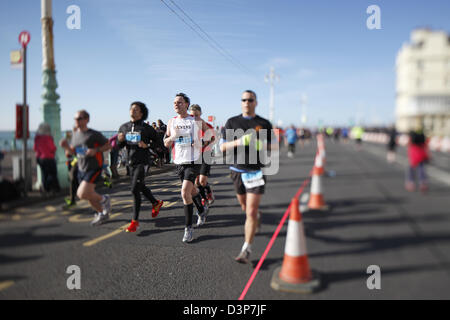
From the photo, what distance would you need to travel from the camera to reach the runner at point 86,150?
34.8 inches

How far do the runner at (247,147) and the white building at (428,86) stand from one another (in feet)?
1.88

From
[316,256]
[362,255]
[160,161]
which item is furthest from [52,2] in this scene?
[316,256]

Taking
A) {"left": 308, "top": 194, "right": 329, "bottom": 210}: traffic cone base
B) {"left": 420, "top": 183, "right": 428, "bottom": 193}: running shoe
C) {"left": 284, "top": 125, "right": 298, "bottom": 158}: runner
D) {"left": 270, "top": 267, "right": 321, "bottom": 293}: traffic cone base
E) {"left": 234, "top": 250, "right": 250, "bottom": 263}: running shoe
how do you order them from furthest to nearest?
{"left": 308, "top": 194, "right": 329, "bottom": 210}: traffic cone base → {"left": 270, "top": 267, "right": 321, "bottom": 293}: traffic cone base → {"left": 284, "top": 125, "right": 298, "bottom": 158}: runner → {"left": 234, "top": 250, "right": 250, "bottom": 263}: running shoe → {"left": 420, "top": 183, "right": 428, "bottom": 193}: running shoe

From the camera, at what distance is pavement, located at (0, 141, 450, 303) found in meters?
0.91

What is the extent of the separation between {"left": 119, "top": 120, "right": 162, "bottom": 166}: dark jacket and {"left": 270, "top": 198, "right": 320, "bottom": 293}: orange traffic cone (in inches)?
70.9

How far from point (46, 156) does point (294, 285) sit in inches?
86.0

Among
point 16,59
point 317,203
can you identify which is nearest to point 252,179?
point 16,59

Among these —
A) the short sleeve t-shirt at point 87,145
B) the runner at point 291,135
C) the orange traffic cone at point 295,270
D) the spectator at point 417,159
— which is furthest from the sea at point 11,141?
the orange traffic cone at point 295,270

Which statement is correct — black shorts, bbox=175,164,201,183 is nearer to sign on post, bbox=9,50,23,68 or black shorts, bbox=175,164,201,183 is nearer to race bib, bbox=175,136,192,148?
race bib, bbox=175,136,192,148

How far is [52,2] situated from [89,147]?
0.49 m

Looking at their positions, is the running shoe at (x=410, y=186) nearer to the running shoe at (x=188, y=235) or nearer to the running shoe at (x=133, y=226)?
the running shoe at (x=188, y=235)

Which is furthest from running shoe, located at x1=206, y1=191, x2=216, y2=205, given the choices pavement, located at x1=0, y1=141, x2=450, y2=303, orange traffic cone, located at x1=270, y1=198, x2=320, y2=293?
orange traffic cone, located at x1=270, y1=198, x2=320, y2=293

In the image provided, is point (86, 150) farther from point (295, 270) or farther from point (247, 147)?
point (295, 270)
